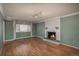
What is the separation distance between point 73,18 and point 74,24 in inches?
13.5

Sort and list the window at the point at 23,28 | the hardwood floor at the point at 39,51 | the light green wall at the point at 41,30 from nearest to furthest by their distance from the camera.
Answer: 1. the hardwood floor at the point at 39,51
2. the window at the point at 23,28
3. the light green wall at the point at 41,30

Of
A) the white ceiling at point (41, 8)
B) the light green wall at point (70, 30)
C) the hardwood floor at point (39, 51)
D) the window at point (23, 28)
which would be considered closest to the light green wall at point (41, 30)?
the window at point (23, 28)

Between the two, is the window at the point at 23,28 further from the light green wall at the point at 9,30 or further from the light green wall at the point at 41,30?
the light green wall at the point at 41,30

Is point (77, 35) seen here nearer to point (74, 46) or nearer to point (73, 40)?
point (73, 40)

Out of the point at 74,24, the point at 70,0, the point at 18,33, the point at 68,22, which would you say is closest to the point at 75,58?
the point at 70,0

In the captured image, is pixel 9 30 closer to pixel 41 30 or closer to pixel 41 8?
pixel 41 30

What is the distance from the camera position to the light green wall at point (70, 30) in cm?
401

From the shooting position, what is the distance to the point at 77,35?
3.95 metres

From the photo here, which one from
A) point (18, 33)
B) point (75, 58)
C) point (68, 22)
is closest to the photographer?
point (75, 58)

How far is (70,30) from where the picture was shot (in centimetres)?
434

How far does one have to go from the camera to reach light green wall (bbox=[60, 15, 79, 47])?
13.1 ft

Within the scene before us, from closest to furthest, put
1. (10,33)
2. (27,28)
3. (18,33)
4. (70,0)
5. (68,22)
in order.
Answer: (70,0) < (68,22) < (10,33) < (18,33) < (27,28)

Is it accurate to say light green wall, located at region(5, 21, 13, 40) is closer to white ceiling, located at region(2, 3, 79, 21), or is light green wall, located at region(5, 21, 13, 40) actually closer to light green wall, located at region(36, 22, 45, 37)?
white ceiling, located at region(2, 3, 79, 21)

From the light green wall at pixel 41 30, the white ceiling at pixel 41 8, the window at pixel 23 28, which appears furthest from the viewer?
the light green wall at pixel 41 30
